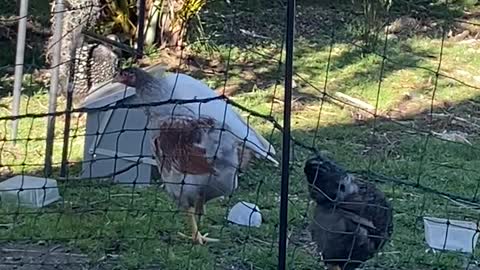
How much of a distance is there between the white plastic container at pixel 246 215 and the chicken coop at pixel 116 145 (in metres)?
A: 0.52

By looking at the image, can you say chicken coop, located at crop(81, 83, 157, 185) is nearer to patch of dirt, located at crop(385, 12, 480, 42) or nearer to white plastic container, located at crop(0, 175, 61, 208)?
white plastic container, located at crop(0, 175, 61, 208)

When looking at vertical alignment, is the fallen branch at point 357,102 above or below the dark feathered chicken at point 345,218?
below

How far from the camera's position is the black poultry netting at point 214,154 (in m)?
3.63

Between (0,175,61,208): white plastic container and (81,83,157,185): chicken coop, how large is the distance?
339 mm

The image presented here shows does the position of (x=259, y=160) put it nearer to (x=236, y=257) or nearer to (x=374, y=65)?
(x=236, y=257)

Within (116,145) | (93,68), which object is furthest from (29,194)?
(93,68)

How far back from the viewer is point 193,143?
12.0 feet

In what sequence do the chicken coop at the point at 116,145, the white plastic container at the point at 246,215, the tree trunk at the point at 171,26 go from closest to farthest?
the white plastic container at the point at 246,215
the chicken coop at the point at 116,145
the tree trunk at the point at 171,26

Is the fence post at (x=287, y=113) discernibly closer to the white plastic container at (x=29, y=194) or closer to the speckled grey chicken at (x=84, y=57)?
the white plastic container at (x=29, y=194)

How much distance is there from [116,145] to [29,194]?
21.4 inches

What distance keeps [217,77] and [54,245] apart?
3466 mm

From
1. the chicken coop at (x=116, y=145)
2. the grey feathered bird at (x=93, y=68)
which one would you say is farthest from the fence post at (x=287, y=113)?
the grey feathered bird at (x=93, y=68)

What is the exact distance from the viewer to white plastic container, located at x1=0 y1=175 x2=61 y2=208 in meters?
4.21

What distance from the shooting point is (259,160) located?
4.61 metres
